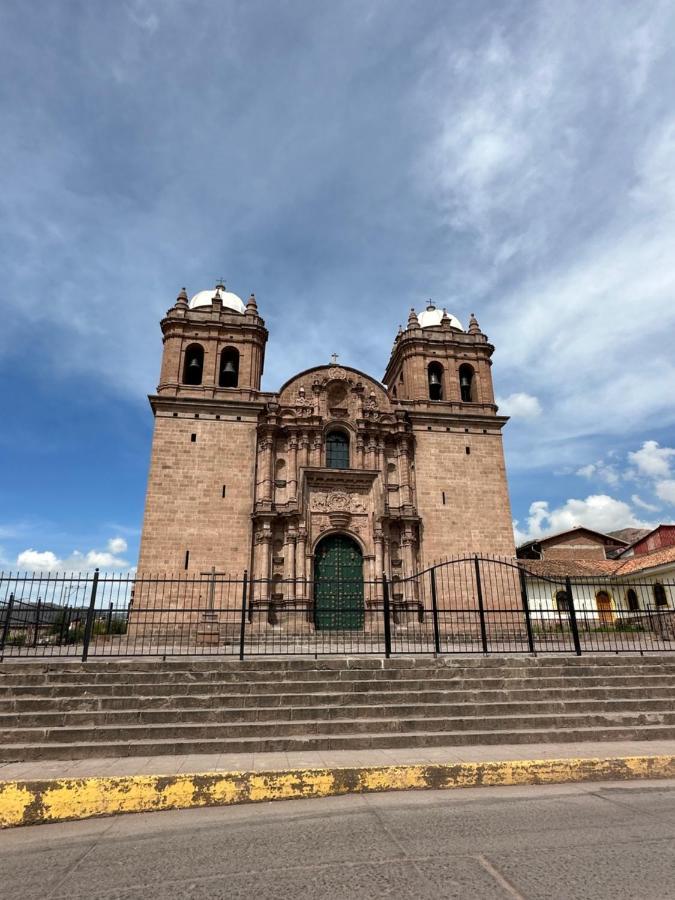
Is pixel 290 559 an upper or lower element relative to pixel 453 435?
lower

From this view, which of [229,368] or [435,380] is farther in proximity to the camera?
[435,380]

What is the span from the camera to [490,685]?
28.0 feet

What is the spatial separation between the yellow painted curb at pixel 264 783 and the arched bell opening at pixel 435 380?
18917 mm

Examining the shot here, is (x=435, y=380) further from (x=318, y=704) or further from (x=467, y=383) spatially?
(x=318, y=704)

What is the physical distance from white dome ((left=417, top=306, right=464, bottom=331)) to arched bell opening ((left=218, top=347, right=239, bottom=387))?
9.54 meters

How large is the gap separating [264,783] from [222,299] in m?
22.2

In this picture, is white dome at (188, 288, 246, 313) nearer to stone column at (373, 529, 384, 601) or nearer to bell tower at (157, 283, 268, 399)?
bell tower at (157, 283, 268, 399)

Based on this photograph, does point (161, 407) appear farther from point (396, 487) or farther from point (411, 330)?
point (411, 330)

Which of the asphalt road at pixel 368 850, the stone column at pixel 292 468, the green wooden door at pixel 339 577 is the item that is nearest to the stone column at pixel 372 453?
the stone column at pixel 292 468

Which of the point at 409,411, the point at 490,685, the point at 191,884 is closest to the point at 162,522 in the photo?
the point at 409,411

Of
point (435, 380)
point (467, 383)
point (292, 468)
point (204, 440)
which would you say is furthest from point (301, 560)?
point (467, 383)

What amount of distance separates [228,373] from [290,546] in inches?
316

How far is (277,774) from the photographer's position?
17.6 ft

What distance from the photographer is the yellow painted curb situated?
487cm
